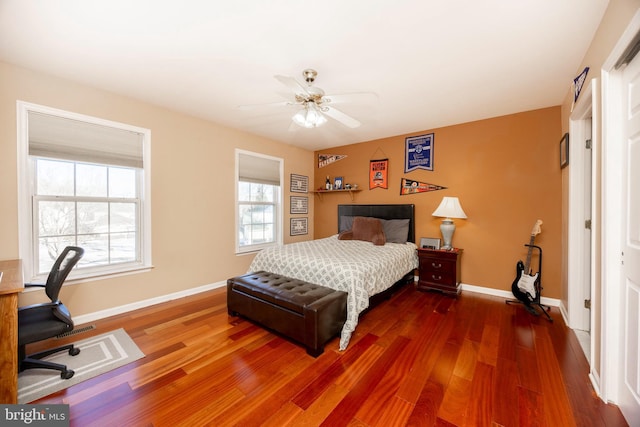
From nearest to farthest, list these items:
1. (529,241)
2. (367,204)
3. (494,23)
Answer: (494,23), (529,241), (367,204)

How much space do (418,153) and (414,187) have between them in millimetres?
552

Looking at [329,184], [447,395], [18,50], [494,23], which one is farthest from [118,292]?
[494,23]

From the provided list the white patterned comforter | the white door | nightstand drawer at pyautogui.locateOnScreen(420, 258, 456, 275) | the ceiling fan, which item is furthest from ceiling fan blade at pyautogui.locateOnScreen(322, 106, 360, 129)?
nightstand drawer at pyautogui.locateOnScreen(420, 258, 456, 275)

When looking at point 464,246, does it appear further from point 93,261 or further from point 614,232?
point 93,261

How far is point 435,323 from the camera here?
8.85 ft

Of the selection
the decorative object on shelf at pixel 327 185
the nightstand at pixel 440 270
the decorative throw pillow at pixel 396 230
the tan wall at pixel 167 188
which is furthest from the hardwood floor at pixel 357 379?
the decorative object on shelf at pixel 327 185

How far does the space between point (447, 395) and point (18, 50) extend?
13.8ft

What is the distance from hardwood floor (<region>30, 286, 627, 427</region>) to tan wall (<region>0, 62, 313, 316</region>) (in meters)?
0.53

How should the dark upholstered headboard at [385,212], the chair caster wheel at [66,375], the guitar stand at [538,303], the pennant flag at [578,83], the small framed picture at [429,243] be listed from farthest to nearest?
the dark upholstered headboard at [385,212] → the small framed picture at [429,243] → the guitar stand at [538,303] → the pennant flag at [578,83] → the chair caster wheel at [66,375]

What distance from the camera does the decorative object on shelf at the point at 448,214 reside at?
139 inches

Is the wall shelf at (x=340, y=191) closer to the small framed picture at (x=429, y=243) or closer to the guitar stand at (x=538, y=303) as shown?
the small framed picture at (x=429, y=243)

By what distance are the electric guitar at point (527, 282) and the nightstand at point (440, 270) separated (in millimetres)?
666

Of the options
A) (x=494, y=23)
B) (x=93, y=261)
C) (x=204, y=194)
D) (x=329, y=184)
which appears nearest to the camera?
(x=494, y=23)

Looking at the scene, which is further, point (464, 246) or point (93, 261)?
point (464, 246)
